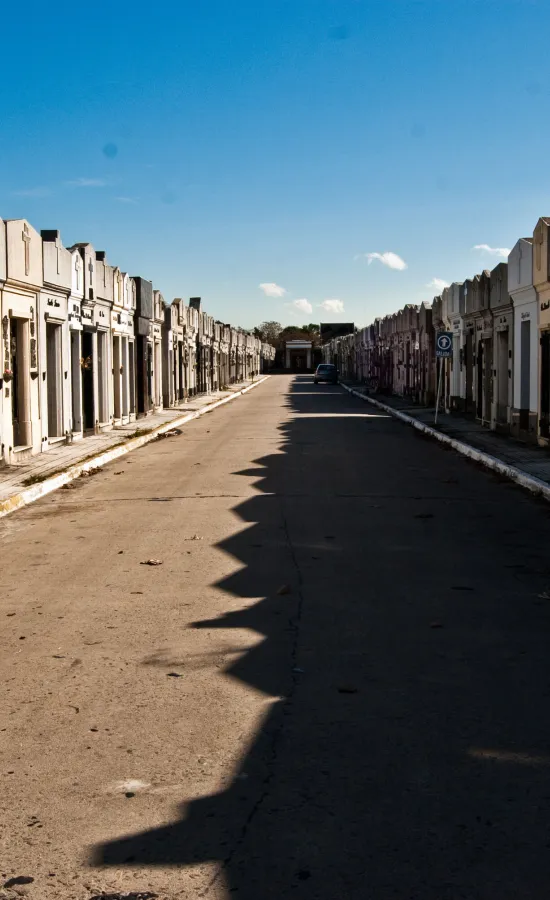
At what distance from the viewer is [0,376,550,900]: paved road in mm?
3896

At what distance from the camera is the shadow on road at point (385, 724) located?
3.87 m

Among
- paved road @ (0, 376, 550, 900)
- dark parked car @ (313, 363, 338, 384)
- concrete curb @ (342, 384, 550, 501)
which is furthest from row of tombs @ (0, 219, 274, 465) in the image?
dark parked car @ (313, 363, 338, 384)

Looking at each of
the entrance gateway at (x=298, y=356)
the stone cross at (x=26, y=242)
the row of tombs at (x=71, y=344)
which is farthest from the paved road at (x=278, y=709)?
the entrance gateway at (x=298, y=356)

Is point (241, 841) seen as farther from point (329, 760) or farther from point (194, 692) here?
point (194, 692)

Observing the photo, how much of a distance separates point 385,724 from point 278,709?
606mm

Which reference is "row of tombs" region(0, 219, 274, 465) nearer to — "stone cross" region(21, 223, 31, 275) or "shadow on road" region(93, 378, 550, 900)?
"stone cross" region(21, 223, 31, 275)

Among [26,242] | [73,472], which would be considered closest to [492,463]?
[73,472]

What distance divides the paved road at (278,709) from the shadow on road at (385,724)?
0.05 ft

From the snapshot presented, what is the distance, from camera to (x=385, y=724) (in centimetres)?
532

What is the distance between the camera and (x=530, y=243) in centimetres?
2242

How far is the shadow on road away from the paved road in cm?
1

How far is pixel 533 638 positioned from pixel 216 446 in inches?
669

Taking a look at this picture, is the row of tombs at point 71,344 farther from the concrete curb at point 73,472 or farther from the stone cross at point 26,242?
the concrete curb at point 73,472

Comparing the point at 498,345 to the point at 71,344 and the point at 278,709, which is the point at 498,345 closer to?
the point at 71,344
